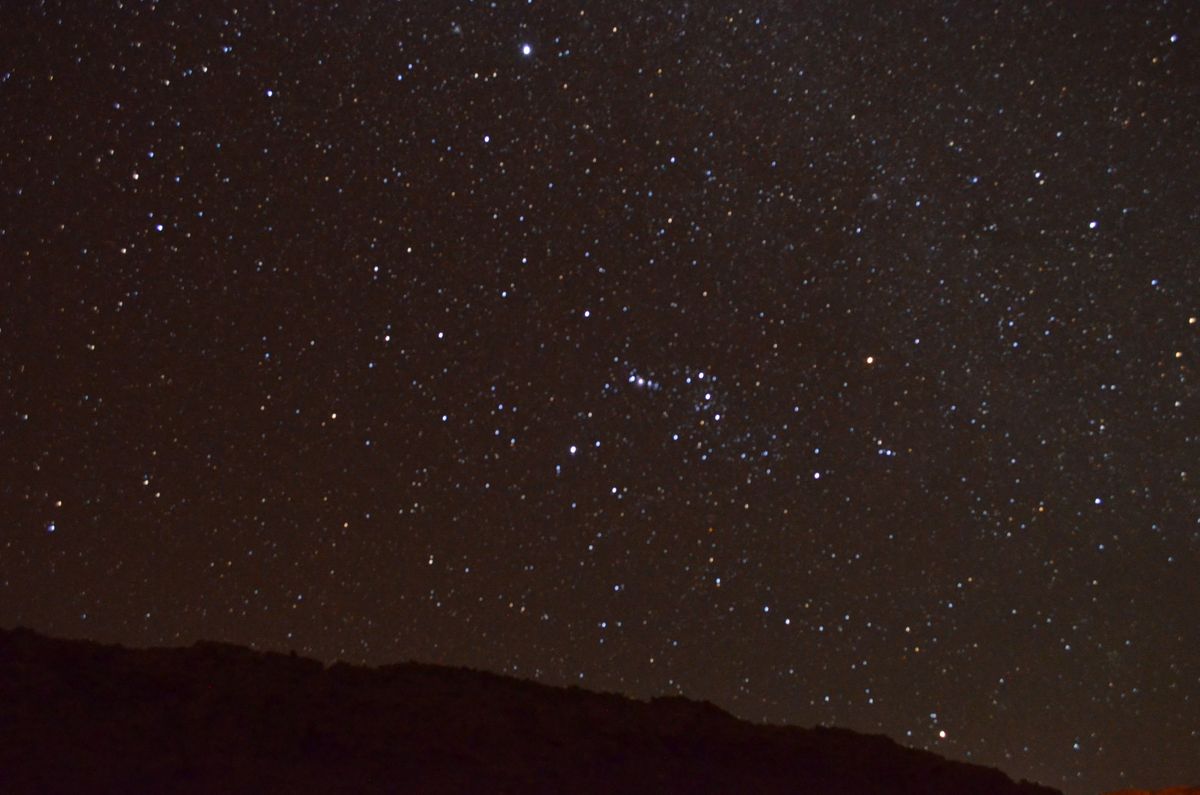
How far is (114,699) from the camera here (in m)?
7.11

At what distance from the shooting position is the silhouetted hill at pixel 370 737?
6543mm

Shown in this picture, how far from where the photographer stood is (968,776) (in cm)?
832

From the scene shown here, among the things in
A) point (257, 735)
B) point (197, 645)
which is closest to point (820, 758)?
point (257, 735)

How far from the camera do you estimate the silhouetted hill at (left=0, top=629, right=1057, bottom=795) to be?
654cm

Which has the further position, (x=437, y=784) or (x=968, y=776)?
(x=968, y=776)

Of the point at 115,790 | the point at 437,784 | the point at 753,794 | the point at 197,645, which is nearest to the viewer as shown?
the point at 115,790

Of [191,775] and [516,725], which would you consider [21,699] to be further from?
[516,725]

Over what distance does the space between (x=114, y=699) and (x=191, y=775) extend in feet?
3.32

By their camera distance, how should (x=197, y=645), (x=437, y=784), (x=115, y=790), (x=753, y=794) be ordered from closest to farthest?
(x=115, y=790) < (x=437, y=784) < (x=753, y=794) < (x=197, y=645)

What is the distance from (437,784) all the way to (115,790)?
1700 millimetres

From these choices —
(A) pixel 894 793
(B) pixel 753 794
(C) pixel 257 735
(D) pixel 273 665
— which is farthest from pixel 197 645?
(A) pixel 894 793

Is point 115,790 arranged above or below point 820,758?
below

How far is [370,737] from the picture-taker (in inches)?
283

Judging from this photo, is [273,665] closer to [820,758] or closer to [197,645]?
[197,645]
